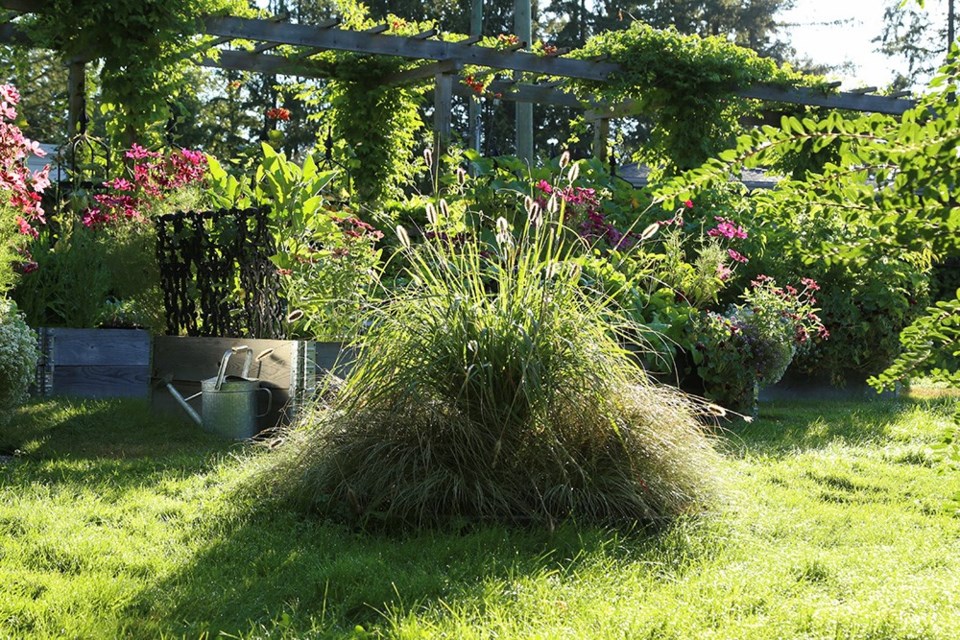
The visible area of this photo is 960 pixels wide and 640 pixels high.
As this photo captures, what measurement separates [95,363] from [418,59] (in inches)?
Result: 249

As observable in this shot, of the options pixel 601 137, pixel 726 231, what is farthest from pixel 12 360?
pixel 601 137

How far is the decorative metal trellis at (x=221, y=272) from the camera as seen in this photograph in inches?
207

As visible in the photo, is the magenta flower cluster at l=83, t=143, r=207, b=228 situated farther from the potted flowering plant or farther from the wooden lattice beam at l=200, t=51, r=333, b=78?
the wooden lattice beam at l=200, t=51, r=333, b=78

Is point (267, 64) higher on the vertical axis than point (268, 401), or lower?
higher

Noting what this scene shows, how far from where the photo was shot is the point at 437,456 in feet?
10.9

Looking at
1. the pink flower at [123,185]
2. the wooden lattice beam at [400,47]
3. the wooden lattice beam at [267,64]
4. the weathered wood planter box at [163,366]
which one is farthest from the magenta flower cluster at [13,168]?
the wooden lattice beam at [267,64]

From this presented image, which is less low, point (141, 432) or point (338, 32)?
point (338, 32)

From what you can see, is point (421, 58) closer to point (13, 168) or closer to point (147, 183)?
point (147, 183)

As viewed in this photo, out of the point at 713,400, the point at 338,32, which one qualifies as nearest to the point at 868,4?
the point at 338,32

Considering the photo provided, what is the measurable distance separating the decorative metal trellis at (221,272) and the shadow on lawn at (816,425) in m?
2.44

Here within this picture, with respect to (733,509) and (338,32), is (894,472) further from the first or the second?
(338,32)

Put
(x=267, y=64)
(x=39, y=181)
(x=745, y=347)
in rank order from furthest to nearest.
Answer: (x=267, y=64), (x=745, y=347), (x=39, y=181)

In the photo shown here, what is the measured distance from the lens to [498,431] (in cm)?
333

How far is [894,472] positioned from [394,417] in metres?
2.29
